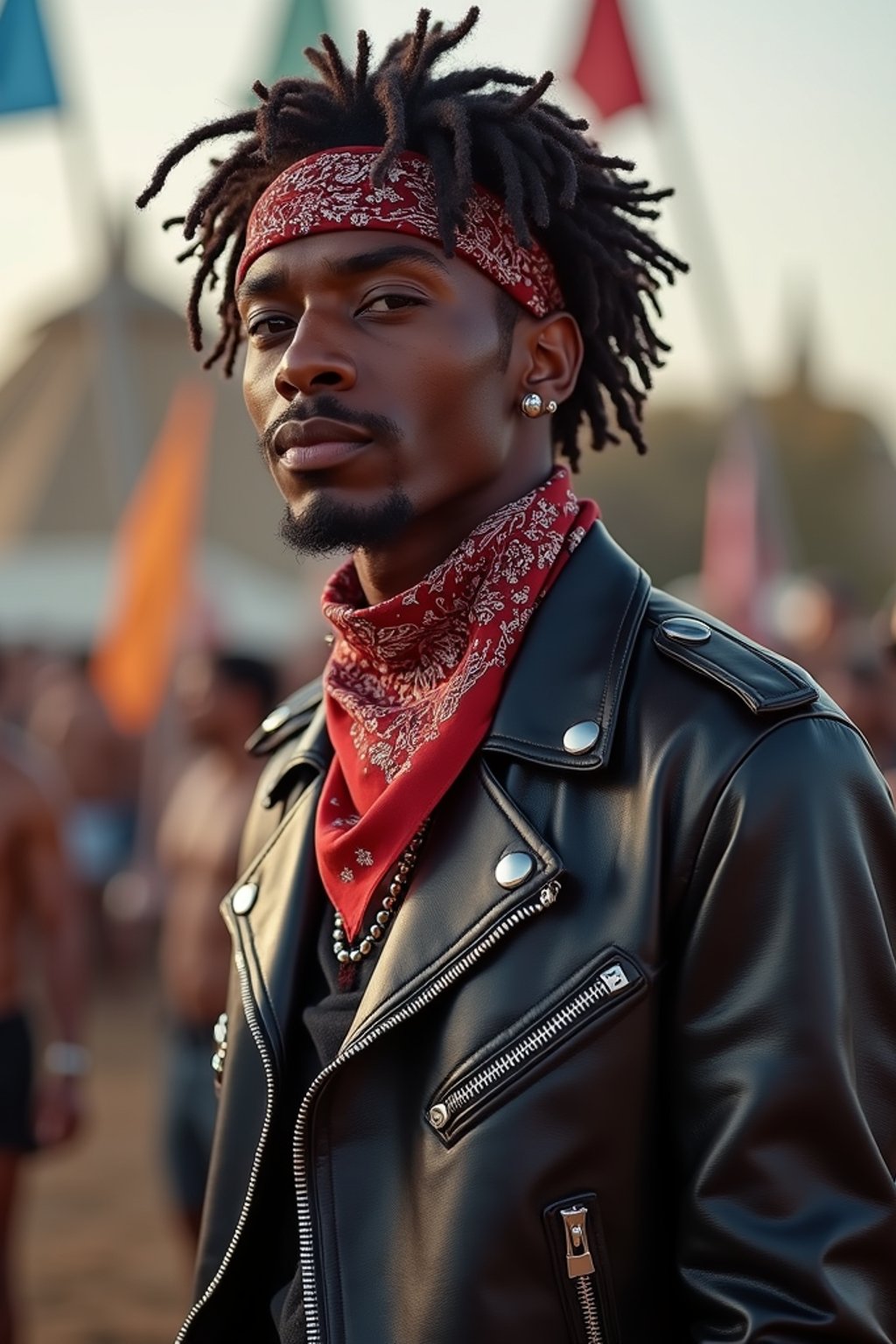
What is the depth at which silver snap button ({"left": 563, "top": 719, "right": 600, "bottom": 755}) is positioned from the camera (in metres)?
1.99

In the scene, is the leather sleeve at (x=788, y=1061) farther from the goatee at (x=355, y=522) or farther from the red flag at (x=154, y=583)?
the red flag at (x=154, y=583)

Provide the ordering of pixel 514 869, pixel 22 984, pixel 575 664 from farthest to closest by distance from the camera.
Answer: pixel 22 984 < pixel 575 664 < pixel 514 869

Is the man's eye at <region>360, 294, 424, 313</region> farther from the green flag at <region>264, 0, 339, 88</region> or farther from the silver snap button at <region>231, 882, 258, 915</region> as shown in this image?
the green flag at <region>264, 0, 339, 88</region>

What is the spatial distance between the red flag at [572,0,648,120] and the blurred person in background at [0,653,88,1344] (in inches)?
237

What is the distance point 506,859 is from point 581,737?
169mm

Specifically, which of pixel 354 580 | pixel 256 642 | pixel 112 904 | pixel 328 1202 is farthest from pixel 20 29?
pixel 256 642

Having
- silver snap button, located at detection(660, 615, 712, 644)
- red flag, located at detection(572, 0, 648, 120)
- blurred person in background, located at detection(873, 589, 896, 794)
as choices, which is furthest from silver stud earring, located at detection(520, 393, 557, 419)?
red flag, located at detection(572, 0, 648, 120)

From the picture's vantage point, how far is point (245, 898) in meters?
2.48

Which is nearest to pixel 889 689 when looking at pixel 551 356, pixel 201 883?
pixel 201 883

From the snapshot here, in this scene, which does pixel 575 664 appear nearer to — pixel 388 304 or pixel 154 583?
pixel 388 304

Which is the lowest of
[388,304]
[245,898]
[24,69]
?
[245,898]

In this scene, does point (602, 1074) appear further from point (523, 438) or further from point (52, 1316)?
point (52, 1316)

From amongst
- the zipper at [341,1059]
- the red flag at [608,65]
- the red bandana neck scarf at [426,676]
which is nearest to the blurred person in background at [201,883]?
the red bandana neck scarf at [426,676]

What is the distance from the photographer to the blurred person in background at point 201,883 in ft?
19.4
